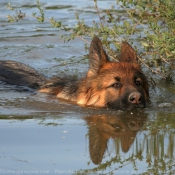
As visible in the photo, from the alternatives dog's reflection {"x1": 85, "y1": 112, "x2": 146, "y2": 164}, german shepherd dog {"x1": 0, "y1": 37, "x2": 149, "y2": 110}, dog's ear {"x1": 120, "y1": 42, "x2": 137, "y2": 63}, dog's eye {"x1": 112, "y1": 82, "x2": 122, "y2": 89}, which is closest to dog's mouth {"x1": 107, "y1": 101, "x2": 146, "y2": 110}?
german shepherd dog {"x1": 0, "y1": 37, "x2": 149, "y2": 110}

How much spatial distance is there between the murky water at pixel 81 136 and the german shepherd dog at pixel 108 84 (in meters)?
0.20

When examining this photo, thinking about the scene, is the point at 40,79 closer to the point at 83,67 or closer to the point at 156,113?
the point at 83,67

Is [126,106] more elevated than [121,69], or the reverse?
[121,69]

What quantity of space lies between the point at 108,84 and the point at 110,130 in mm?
1545

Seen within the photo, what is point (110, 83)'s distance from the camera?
8.64 meters

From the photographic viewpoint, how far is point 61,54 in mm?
13219

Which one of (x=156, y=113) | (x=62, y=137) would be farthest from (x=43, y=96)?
(x=62, y=137)

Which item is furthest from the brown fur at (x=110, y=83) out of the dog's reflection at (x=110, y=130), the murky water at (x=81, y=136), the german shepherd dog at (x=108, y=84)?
the dog's reflection at (x=110, y=130)

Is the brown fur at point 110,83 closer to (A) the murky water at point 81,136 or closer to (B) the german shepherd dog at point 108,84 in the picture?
(B) the german shepherd dog at point 108,84

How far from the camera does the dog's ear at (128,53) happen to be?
902 cm

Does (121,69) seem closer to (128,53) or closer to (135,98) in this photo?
(128,53)

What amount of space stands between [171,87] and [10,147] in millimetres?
4781

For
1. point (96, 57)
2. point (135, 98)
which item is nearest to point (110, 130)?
point (135, 98)

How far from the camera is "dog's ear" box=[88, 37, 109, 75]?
28.8ft
